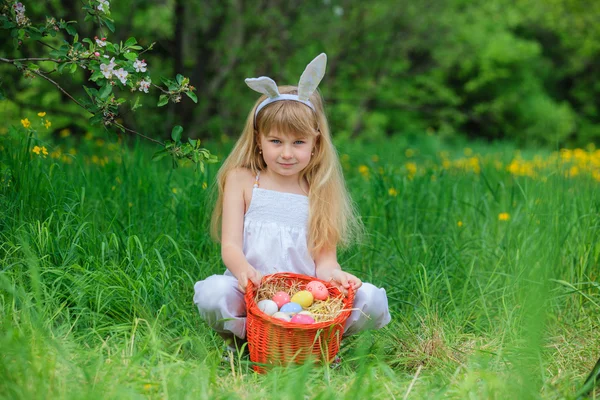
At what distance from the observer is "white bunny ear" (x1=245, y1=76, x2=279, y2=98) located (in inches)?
94.2

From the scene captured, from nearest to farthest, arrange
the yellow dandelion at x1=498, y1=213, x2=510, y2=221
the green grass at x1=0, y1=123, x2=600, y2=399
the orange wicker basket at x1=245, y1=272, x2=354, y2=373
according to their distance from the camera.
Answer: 1. the green grass at x1=0, y1=123, x2=600, y2=399
2. the orange wicker basket at x1=245, y1=272, x2=354, y2=373
3. the yellow dandelion at x1=498, y1=213, x2=510, y2=221

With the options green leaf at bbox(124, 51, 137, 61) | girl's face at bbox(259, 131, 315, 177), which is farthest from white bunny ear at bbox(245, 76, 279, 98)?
green leaf at bbox(124, 51, 137, 61)

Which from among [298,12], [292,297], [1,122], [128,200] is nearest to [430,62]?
[298,12]

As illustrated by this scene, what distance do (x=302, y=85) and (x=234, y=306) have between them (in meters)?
0.83

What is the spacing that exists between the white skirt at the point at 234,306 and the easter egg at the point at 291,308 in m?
0.18

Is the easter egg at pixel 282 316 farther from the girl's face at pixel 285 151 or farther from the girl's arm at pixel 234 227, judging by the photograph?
the girl's face at pixel 285 151

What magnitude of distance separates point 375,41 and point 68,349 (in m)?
7.25

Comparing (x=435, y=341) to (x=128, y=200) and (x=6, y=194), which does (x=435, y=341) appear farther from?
(x=6, y=194)

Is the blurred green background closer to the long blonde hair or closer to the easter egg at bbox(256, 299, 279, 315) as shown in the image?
the long blonde hair

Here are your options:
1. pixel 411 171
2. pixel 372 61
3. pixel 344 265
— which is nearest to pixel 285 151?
pixel 344 265

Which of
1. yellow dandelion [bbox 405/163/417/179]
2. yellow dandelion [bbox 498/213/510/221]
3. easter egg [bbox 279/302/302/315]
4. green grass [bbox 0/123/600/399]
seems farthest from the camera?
yellow dandelion [bbox 405/163/417/179]

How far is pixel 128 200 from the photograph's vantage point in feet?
10.4

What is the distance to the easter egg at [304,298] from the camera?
2238 millimetres

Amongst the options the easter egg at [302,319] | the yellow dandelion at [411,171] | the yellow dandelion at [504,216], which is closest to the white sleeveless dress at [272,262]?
the easter egg at [302,319]
